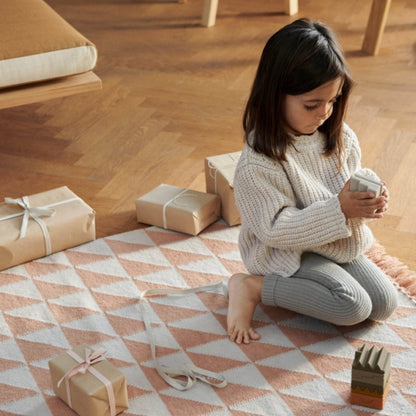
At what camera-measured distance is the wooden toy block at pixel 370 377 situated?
135cm

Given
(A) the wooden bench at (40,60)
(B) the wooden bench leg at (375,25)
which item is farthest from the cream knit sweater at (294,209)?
(B) the wooden bench leg at (375,25)

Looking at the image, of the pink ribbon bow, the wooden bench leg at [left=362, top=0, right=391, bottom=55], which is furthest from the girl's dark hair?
the wooden bench leg at [left=362, top=0, right=391, bottom=55]

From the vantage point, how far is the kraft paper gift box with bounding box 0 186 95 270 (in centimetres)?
177

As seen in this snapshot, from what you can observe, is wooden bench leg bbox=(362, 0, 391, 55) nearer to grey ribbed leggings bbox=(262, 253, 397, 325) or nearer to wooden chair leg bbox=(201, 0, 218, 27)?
wooden chair leg bbox=(201, 0, 218, 27)

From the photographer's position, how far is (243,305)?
1.59m

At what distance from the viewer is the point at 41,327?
1614 mm

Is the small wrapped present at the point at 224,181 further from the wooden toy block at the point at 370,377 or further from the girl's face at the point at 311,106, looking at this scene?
the wooden toy block at the point at 370,377

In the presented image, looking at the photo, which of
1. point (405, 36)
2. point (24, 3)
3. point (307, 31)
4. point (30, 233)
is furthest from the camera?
point (405, 36)

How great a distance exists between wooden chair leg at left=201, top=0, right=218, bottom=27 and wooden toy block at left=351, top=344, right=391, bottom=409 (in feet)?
6.48

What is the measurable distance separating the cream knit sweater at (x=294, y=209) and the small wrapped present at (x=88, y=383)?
39cm

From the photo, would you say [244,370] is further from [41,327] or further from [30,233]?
[30,233]

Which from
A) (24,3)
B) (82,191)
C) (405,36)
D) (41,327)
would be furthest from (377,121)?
(41,327)

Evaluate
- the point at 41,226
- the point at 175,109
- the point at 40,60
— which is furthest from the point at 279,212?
the point at 175,109

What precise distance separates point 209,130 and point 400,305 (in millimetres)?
922
